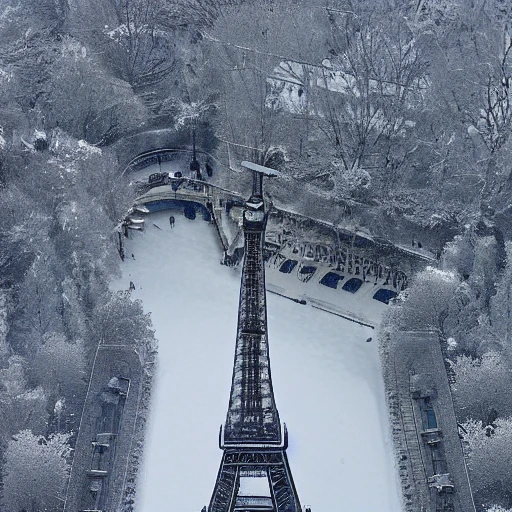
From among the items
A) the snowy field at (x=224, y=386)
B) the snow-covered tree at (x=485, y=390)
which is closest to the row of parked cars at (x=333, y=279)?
the snowy field at (x=224, y=386)

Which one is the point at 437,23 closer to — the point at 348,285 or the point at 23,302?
the point at 348,285

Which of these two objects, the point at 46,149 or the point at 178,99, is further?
the point at 178,99

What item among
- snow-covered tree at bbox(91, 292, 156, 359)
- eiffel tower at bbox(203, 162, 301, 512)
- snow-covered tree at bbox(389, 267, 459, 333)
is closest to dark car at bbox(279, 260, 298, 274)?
snow-covered tree at bbox(389, 267, 459, 333)

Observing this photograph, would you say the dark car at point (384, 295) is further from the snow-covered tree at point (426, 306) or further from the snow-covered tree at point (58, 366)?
the snow-covered tree at point (58, 366)

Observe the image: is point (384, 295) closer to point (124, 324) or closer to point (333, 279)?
point (333, 279)

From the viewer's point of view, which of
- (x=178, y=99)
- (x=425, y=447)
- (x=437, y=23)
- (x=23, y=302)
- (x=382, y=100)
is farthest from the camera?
(x=437, y=23)

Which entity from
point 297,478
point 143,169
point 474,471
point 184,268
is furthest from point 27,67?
point 474,471
